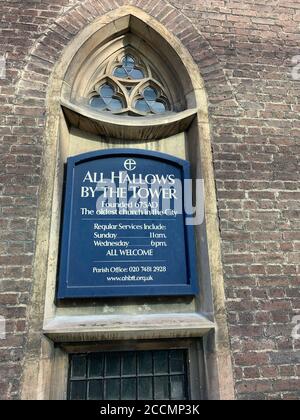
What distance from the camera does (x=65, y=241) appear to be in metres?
2.82

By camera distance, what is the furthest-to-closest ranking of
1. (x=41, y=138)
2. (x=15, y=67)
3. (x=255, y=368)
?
(x=15, y=67)
(x=41, y=138)
(x=255, y=368)

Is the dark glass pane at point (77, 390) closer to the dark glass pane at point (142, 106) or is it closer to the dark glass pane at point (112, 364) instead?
the dark glass pane at point (112, 364)

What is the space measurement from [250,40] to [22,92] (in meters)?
2.58

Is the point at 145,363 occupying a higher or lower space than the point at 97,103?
lower

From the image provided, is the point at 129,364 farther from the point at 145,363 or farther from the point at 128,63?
the point at 128,63

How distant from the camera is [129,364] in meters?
2.70

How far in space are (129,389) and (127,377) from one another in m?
0.09

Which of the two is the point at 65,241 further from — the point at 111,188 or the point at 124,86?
the point at 124,86

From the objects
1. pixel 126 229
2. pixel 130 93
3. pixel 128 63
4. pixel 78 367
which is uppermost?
pixel 128 63

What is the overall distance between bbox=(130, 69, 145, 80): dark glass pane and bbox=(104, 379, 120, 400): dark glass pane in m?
3.13

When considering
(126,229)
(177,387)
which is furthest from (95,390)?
(126,229)

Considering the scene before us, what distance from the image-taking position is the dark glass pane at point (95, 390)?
8.45ft
